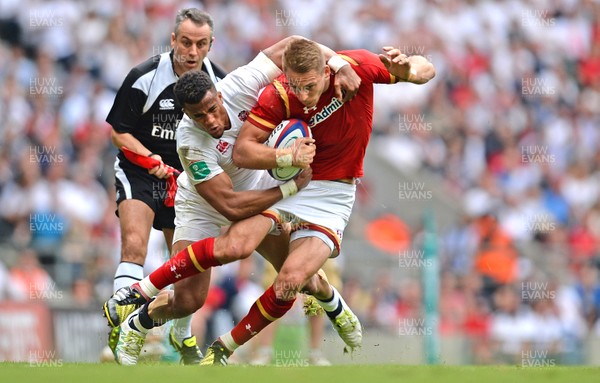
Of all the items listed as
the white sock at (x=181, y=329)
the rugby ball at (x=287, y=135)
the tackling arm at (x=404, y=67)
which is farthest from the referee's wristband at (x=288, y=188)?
the white sock at (x=181, y=329)

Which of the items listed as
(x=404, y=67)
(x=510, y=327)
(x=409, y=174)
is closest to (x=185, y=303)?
(x=404, y=67)

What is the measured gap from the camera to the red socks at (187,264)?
27.1 feet

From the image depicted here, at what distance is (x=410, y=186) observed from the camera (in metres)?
16.6

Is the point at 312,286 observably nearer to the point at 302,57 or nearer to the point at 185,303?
the point at 185,303

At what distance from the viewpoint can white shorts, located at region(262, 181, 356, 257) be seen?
332 inches

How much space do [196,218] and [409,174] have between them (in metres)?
8.35

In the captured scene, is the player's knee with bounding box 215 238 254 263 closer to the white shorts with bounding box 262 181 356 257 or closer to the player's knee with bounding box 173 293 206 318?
the white shorts with bounding box 262 181 356 257

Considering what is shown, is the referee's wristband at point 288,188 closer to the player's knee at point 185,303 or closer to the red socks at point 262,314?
the red socks at point 262,314

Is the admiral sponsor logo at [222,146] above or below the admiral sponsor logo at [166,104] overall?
above

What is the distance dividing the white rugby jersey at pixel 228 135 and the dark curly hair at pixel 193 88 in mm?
328

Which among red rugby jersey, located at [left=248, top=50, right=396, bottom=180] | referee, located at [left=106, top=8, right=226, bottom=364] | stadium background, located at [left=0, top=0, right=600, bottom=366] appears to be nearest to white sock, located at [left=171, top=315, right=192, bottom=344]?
referee, located at [left=106, top=8, right=226, bottom=364]

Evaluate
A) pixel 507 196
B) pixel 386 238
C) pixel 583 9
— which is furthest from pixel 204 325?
pixel 583 9

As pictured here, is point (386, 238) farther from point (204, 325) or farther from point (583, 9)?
point (583, 9)

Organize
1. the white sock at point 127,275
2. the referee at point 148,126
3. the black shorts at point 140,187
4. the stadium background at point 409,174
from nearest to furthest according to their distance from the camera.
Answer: the white sock at point 127,275, the referee at point 148,126, the black shorts at point 140,187, the stadium background at point 409,174
